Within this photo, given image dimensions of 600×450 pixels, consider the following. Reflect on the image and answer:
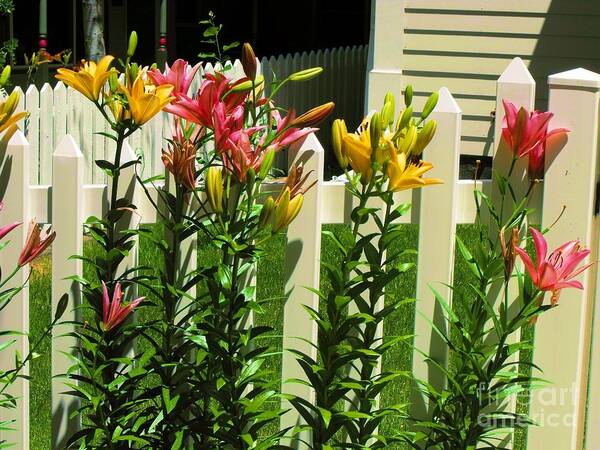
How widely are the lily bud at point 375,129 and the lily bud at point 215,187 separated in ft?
1.20

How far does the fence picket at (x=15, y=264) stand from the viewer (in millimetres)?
2760

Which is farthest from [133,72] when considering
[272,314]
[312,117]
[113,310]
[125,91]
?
[272,314]

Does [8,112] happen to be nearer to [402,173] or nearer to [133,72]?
[133,72]

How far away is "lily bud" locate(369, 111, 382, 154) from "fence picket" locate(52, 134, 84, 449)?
76 cm

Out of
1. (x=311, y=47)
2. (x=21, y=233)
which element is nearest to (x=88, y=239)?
(x=21, y=233)

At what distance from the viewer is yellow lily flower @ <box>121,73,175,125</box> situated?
245 cm

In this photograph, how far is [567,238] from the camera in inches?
113

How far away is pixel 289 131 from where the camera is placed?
8.45ft

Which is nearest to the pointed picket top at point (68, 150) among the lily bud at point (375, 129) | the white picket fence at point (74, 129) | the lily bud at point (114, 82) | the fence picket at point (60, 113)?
the lily bud at point (114, 82)

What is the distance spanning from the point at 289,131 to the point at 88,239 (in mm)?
4617

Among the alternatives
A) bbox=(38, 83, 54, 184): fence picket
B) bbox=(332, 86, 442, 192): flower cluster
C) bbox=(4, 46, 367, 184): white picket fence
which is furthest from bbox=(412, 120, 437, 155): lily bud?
bbox=(38, 83, 54, 184): fence picket

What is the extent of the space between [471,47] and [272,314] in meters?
4.76

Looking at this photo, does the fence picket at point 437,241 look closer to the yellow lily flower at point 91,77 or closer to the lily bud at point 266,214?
the lily bud at point 266,214

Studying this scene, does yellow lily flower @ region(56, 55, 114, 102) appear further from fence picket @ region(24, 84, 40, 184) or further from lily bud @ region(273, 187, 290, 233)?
fence picket @ region(24, 84, 40, 184)
